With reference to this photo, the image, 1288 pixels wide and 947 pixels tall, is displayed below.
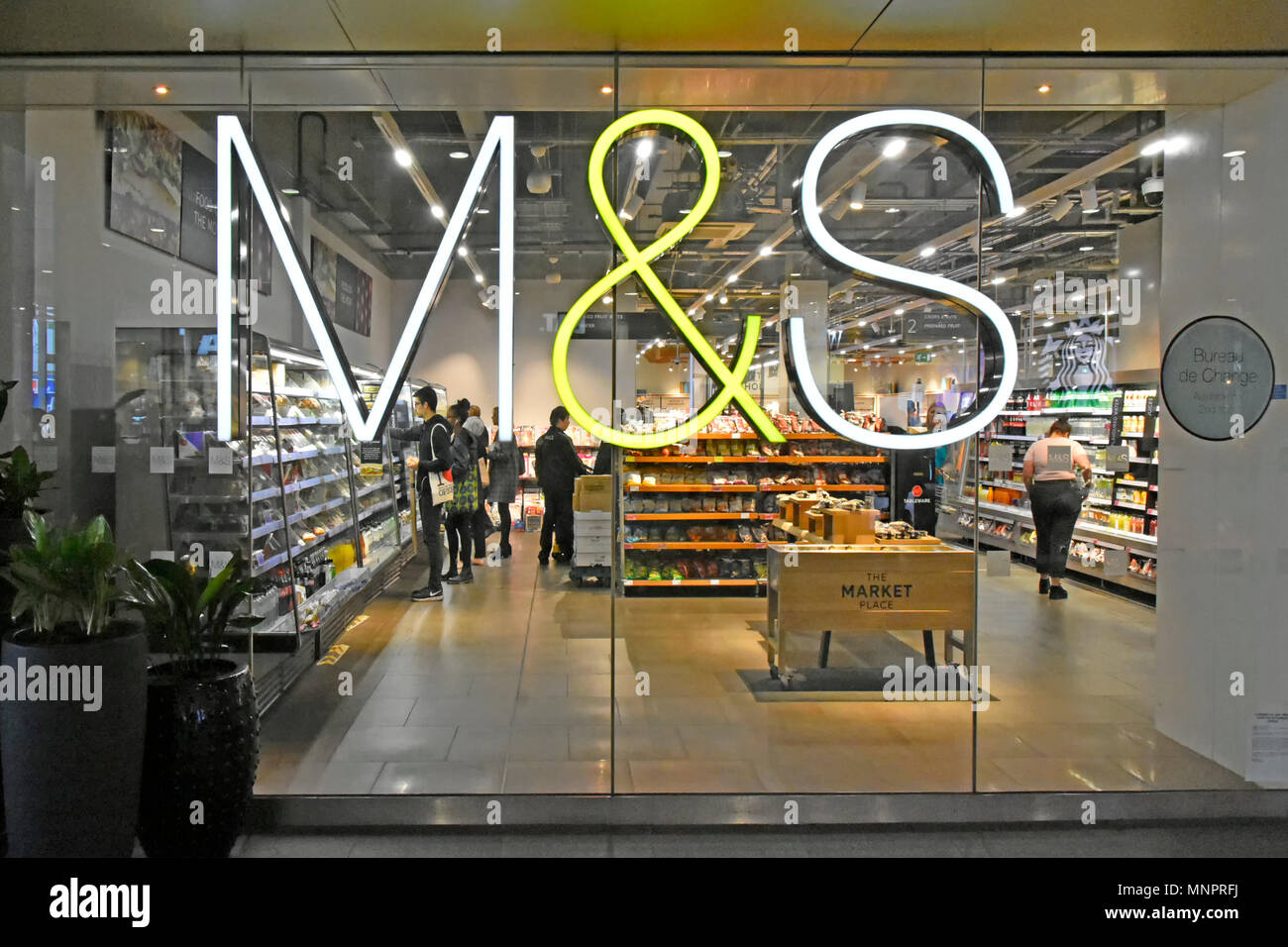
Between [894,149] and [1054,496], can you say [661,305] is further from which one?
[1054,496]

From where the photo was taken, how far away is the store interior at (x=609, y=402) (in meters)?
3.86

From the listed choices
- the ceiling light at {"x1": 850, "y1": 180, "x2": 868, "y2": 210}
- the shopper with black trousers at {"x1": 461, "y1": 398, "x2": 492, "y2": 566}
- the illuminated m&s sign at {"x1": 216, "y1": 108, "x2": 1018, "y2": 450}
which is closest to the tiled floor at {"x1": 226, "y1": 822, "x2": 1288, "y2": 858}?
the illuminated m&s sign at {"x1": 216, "y1": 108, "x2": 1018, "y2": 450}

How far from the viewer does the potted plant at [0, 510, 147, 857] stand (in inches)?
109

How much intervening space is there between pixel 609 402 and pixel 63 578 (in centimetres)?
215

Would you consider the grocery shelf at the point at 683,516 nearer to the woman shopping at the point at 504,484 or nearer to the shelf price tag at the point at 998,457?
the woman shopping at the point at 504,484

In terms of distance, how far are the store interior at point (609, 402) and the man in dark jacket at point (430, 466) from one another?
1.11 feet

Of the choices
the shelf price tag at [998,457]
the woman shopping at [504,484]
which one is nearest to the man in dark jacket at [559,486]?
the woman shopping at [504,484]

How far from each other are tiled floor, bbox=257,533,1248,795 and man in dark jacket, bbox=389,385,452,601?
49cm

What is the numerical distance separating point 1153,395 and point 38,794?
8.67 meters

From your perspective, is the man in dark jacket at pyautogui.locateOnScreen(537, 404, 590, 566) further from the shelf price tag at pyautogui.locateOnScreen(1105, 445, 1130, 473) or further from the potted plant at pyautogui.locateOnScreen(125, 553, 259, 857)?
the shelf price tag at pyautogui.locateOnScreen(1105, 445, 1130, 473)

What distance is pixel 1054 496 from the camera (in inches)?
283

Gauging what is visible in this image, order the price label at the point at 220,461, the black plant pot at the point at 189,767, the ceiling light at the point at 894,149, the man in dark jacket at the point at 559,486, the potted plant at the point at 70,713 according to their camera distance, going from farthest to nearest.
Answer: the man in dark jacket at the point at 559,486
the ceiling light at the point at 894,149
the price label at the point at 220,461
the black plant pot at the point at 189,767
the potted plant at the point at 70,713

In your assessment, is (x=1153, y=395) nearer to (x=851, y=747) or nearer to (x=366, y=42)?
(x=851, y=747)

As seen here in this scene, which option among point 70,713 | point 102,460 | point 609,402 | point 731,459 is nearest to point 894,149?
point 731,459
